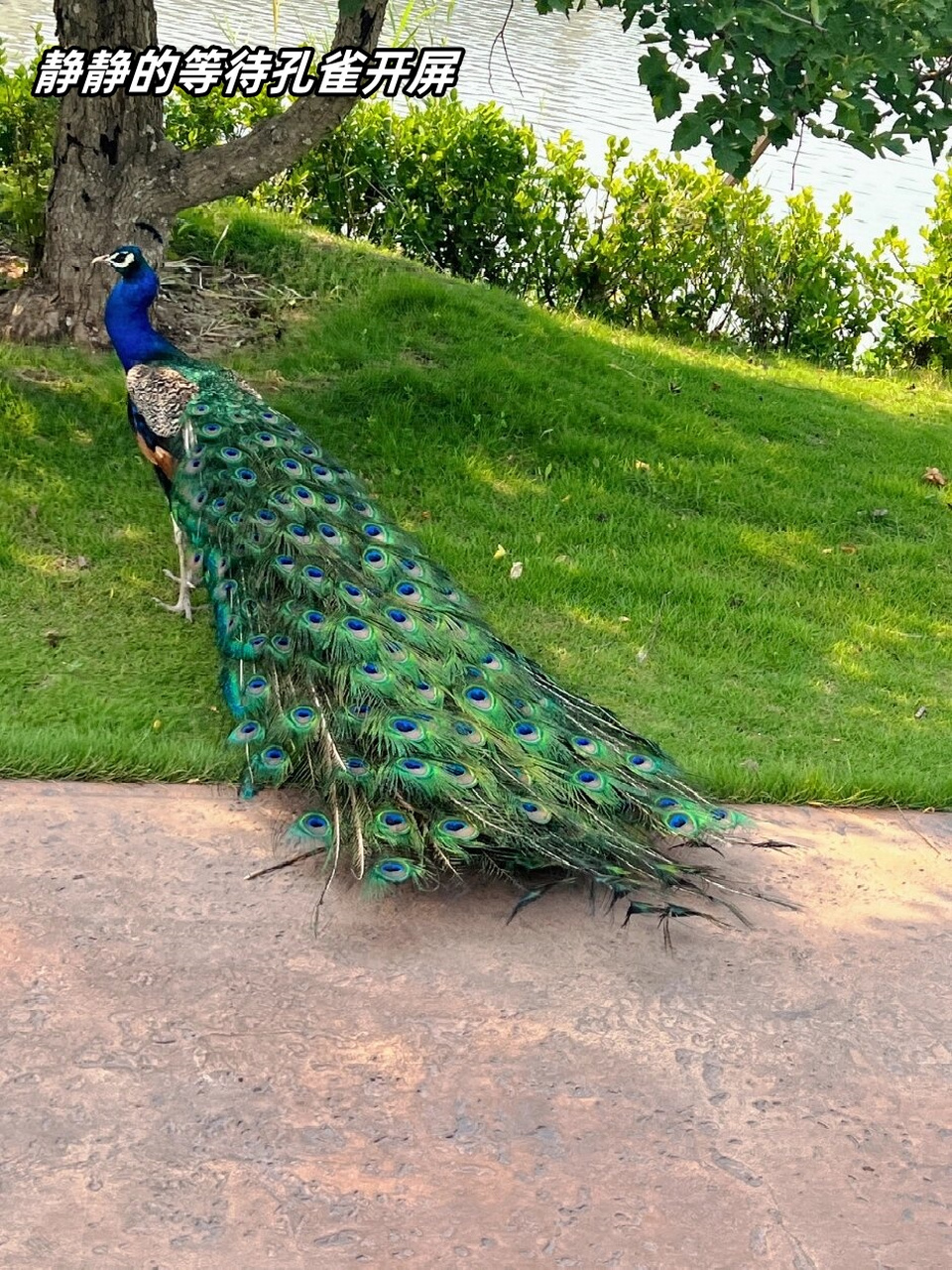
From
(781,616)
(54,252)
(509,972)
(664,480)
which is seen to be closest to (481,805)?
(509,972)

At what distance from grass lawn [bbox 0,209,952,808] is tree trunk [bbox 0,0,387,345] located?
1.12 ft

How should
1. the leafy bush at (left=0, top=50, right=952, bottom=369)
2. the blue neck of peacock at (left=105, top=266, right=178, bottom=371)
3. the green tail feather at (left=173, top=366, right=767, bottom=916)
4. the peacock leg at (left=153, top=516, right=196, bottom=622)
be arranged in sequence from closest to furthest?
the green tail feather at (left=173, top=366, right=767, bottom=916), the peacock leg at (left=153, top=516, right=196, bottom=622), the blue neck of peacock at (left=105, top=266, right=178, bottom=371), the leafy bush at (left=0, top=50, right=952, bottom=369)

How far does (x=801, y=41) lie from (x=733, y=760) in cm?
239

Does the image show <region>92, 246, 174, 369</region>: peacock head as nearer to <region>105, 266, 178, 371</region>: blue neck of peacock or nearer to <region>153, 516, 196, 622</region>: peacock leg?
<region>105, 266, 178, 371</region>: blue neck of peacock

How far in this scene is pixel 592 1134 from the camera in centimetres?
292

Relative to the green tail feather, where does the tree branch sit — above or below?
above

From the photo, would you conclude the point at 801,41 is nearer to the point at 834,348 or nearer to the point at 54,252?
the point at 54,252

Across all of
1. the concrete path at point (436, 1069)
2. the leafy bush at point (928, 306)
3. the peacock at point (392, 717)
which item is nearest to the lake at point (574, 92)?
the leafy bush at point (928, 306)

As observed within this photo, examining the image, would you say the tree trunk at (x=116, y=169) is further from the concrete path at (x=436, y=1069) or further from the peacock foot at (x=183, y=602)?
the concrete path at (x=436, y=1069)

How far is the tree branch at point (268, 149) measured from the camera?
20.2ft

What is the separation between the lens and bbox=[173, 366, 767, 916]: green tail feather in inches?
139

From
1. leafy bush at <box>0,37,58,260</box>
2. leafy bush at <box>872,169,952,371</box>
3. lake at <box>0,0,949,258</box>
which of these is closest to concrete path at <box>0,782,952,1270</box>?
leafy bush at <box>0,37,58,260</box>

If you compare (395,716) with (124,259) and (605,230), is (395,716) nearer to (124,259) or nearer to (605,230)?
(124,259)

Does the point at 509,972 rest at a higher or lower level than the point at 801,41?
lower
